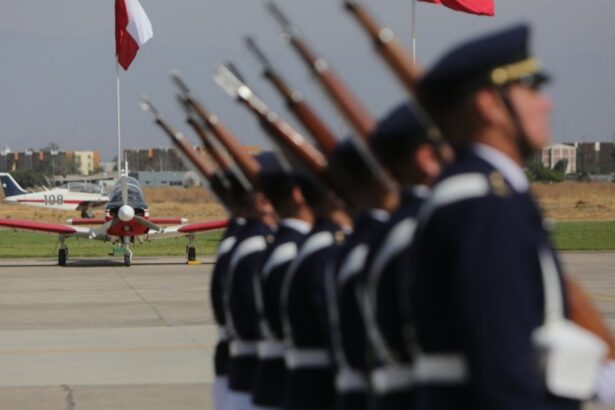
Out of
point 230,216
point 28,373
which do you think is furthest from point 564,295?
point 28,373

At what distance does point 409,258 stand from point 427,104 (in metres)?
0.37

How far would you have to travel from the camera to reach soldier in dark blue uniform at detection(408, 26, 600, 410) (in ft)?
9.33

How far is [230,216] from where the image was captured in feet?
21.6

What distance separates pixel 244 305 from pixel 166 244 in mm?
39138

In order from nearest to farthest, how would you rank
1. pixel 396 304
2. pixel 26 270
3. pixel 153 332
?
pixel 396 304 → pixel 153 332 → pixel 26 270

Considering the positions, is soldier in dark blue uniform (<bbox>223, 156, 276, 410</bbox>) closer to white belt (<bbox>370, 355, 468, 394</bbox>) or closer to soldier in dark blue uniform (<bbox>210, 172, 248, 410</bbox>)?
soldier in dark blue uniform (<bbox>210, 172, 248, 410</bbox>)

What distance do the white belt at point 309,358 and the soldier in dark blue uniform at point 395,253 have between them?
0.88 m

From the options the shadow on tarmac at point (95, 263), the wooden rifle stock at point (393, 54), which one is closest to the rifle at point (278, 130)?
the wooden rifle stock at point (393, 54)

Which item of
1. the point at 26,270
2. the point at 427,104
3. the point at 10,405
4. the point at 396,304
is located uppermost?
the point at 427,104

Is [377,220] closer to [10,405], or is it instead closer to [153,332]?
[10,405]

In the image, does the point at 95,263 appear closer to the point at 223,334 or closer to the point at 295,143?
the point at 223,334

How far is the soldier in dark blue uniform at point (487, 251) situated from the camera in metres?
2.84

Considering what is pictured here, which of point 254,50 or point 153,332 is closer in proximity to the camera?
point 254,50

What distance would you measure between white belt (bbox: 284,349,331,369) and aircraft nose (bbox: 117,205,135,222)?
26.7m
